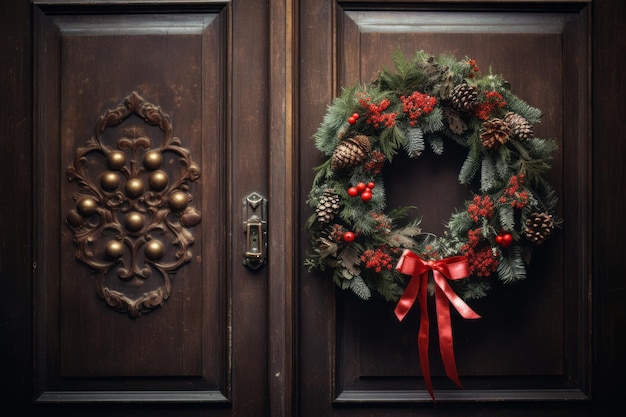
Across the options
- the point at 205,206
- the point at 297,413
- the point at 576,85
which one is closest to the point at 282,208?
the point at 205,206

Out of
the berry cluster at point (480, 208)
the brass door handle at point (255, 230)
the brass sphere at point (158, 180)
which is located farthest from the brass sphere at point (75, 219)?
the berry cluster at point (480, 208)

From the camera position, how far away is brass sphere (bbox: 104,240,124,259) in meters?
1.58

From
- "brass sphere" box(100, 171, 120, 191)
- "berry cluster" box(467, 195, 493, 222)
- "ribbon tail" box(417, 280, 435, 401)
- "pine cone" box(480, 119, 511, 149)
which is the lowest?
"ribbon tail" box(417, 280, 435, 401)

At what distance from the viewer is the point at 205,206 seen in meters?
1.61

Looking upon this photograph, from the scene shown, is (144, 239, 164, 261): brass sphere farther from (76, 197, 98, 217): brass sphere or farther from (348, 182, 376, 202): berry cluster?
(348, 182, 376, 202): berry cluster

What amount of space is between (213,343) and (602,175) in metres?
1.21

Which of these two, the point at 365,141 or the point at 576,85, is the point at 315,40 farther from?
the point at 576,85

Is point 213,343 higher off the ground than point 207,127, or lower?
lower

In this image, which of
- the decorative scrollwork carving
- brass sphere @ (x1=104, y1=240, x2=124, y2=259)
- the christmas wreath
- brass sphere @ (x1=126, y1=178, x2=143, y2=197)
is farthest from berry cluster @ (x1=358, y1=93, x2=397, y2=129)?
brass sphere @ (x1=104, y1=240, x2=124, y2=259)

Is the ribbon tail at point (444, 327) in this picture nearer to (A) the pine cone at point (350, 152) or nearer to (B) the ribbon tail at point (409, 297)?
(B) the ribbon tail at point (409, 297)

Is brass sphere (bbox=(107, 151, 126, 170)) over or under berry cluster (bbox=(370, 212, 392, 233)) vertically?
over

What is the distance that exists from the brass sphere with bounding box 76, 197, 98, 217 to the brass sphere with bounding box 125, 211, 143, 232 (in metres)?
0.10

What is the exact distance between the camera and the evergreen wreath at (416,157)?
4.72 ft

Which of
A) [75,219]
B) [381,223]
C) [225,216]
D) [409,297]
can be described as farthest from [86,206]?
[409,297]
